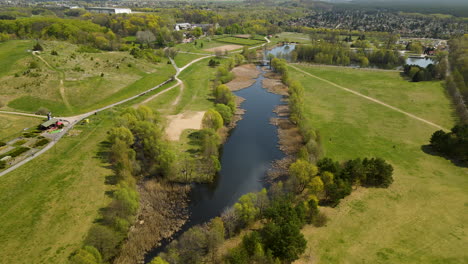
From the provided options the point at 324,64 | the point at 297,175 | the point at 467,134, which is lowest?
the point at 297,175

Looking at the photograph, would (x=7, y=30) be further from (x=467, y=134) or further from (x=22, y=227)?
(x=467, y=134)

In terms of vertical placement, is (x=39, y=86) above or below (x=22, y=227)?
above

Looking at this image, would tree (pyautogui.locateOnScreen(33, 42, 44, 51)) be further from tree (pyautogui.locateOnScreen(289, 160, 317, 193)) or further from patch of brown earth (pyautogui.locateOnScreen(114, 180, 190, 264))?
tree (pyautogui.locateOnScreen(289, 160, 317, 193))

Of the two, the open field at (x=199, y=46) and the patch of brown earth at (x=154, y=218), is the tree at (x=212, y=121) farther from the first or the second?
the open field at (x=199, y=46)

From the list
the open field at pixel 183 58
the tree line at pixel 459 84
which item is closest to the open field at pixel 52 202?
the open field at pixel 183 58

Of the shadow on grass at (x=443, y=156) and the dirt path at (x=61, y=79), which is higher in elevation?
the dirt path at (x=61, y=79)

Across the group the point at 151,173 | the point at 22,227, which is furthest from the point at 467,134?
the point at 22,227
